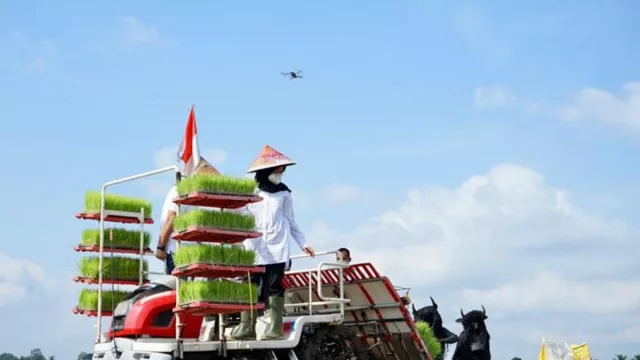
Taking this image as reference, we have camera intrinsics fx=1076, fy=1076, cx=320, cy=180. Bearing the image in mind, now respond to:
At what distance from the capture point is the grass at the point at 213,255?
11.3 metres

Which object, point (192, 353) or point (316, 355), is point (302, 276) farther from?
point (192, 353)

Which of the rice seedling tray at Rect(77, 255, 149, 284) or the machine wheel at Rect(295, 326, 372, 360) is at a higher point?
the rice seedling tray at Rect(77, 255, 149, 284)

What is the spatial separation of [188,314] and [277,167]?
6.53 ft

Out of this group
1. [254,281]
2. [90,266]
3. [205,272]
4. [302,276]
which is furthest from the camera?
[302,276]

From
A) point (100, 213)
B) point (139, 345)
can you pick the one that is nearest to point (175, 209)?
point (100, 213)

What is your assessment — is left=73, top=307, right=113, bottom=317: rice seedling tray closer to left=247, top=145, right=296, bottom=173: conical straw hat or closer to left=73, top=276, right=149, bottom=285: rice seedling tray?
left=73, top=276, right=149, bottom=285: rice seedling tray

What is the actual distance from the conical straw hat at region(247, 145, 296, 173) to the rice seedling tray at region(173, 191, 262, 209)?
71cm

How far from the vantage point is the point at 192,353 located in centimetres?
1159

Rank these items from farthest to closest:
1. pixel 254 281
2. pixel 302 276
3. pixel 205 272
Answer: pixel 302 276 < pixel 254 281 < pixel 205 272

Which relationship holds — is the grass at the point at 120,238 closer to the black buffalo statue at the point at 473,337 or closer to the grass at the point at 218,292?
the grass at the point at 218,292

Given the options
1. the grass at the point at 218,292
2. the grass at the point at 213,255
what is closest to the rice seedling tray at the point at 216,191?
the grass at the point at 213,255

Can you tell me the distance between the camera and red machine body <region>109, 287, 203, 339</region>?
1191 cm

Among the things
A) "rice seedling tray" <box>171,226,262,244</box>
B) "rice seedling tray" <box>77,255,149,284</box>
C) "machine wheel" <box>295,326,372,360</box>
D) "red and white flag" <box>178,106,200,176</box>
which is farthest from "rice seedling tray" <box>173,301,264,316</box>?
"rice seedling tray" <box>77,255,149,284</box>

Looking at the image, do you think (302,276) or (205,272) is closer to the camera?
(205,272)
